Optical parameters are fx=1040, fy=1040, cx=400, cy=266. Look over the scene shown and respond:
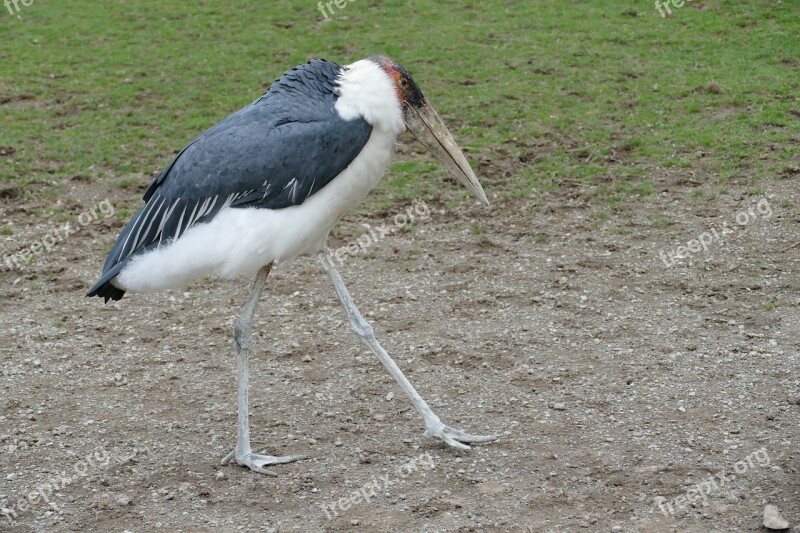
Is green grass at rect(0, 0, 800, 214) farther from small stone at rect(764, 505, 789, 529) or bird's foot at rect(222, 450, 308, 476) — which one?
small stone at rect(764, 505, 789, 529)

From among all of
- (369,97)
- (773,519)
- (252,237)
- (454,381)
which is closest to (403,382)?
(454,381)

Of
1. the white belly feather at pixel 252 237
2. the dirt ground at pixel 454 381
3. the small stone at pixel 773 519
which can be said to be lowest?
the small stone at pixel 773 519

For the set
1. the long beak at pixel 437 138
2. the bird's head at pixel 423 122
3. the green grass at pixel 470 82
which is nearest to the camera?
the bird's head at pixel 423 122

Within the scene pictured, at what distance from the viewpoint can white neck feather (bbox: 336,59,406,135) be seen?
5148mm

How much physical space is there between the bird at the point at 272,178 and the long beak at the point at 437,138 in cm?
1

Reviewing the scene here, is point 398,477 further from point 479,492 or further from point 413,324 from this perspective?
point 413,324

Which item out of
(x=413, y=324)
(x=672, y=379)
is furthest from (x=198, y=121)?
(x=672, y=379)

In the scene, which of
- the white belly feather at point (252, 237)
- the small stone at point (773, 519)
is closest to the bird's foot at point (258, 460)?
the white belly feather at point (252, 237)

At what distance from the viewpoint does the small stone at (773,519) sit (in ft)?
14.9

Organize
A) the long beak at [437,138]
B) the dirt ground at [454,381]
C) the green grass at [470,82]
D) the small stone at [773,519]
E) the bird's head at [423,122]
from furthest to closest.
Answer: the green grass at [470,82] → the long beak at [437,138] → the bird's head at [423,122] → the dirt ground at [454,381] → the small stone at [773,519]

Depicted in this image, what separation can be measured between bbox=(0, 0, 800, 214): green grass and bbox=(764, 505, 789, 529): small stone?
4413 millimetres

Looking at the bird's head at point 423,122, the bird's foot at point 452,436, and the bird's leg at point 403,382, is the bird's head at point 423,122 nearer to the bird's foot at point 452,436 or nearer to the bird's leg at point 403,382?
the bird's leg at point 403,382

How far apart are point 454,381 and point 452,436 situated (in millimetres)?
791

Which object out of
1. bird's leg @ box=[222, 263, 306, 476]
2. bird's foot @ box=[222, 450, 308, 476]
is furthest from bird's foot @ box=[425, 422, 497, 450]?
bird's leg @ box=[222, 263, 306, 476]
